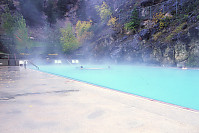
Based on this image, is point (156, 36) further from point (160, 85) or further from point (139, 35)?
point (160, 85)

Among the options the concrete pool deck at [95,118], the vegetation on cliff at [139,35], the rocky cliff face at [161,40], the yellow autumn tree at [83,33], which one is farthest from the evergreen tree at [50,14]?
the concrete pool deck at [95,118]

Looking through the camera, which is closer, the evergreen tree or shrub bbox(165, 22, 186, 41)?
shrub bbox(165, 22, 186, 41)

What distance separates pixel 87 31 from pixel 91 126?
4190 cm

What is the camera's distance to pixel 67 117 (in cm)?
245

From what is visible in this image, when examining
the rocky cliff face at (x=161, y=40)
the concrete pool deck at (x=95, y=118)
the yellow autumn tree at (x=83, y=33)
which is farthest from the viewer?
the yellow autumn tree at (x=83, y=33)

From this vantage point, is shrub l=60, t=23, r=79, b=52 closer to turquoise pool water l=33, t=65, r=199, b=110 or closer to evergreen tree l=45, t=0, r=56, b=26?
evergreen tree l=45, t=0, r=56, b=26

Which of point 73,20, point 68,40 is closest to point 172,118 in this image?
point 68,40

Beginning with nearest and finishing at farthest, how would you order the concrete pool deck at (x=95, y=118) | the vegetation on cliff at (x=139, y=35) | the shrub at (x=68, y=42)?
the concrete pool deck at (x=95, y=118) → the vegetation on cliff at (x=139, y=35) → the shrub at (x=68, y=42)

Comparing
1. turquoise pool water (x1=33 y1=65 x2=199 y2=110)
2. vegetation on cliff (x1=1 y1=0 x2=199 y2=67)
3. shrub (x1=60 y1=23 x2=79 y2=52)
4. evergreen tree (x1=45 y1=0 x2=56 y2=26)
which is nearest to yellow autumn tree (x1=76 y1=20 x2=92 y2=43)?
vegetation on cliff (x1=1 y1=0 x2=199 y2=67)

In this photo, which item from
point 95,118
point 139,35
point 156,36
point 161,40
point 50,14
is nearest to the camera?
point 95,118

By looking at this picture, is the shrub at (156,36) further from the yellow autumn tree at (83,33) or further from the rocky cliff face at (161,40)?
the yellow autumn tree at (83,33)

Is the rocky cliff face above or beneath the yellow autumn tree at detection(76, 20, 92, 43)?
beneath

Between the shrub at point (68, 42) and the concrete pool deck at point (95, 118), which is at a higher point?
the shrub at point (68, 42)

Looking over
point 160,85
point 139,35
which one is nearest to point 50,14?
point 139,35
